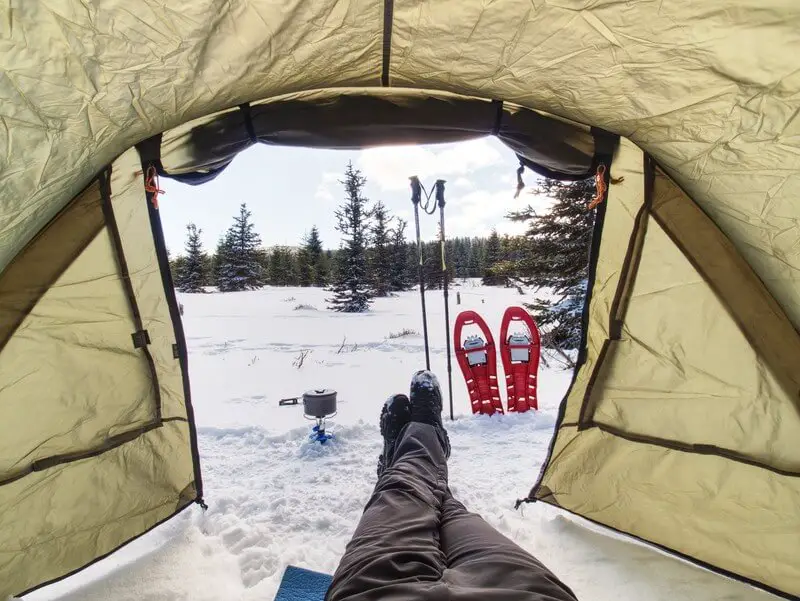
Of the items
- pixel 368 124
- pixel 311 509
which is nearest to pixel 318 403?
pixel 311 509

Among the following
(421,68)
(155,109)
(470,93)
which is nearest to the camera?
(155,109)

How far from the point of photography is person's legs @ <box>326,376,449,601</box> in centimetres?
103

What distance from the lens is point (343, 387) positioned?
185 inches

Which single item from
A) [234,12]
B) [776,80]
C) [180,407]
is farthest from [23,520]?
[776,80]

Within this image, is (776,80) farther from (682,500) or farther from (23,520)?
(23,520)

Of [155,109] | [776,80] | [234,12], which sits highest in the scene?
[234,12]

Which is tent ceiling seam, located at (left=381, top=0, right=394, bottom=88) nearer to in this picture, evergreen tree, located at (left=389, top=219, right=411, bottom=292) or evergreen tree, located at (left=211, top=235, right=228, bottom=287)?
evergreen tree, located at (left=389, top=219, right=411, bottom=292)

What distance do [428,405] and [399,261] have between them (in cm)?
1880

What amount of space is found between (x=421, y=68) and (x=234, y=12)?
67cm

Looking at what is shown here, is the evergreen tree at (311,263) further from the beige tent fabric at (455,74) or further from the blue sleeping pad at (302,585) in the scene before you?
the beige tent fabric at (455,74)

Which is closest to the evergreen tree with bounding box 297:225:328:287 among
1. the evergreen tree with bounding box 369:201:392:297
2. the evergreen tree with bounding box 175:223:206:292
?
the evergreen tree with bounding box 175:223:206:292

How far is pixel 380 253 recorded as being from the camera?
699 inches

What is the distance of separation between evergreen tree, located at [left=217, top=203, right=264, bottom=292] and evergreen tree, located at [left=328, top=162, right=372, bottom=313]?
11.1 meters

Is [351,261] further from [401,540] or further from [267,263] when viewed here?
[267,263]
